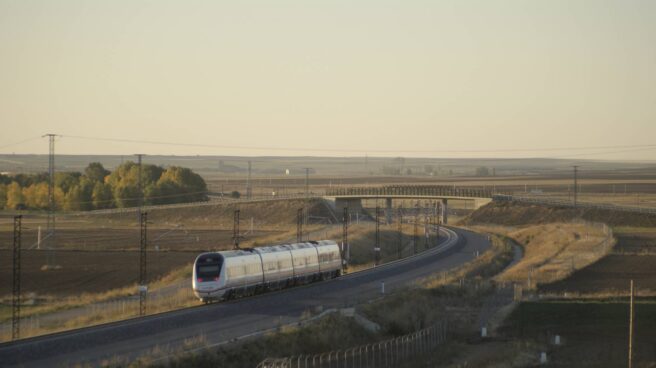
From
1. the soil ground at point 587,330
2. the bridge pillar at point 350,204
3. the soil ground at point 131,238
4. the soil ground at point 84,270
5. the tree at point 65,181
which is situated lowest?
the soil ground at point 131,238

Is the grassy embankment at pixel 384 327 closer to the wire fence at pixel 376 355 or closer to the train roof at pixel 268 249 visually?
the wire fence at pixel 376 355

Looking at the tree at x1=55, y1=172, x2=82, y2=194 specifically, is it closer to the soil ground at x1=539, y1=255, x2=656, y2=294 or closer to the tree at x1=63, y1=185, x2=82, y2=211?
the tree at x1=63, y1=185, x2=82, y2=211

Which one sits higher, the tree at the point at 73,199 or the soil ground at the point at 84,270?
the tree at the point at 73,199

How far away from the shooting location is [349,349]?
4328 cm

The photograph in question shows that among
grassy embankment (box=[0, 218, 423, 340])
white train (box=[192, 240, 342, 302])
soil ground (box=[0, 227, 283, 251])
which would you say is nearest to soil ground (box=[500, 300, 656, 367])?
white train (box=[192, 240, 342, 302])

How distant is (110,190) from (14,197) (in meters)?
16.0

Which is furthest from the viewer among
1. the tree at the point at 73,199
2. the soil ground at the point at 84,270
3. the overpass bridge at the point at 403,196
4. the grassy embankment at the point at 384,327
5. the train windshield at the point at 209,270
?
the tree at the point at 73,199

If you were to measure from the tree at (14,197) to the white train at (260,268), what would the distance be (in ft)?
→ 362

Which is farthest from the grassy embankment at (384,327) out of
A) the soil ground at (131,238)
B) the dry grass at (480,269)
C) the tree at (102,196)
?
the tree at (102,196)

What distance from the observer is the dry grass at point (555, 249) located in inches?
2950

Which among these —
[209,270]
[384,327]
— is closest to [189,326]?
[209,270]

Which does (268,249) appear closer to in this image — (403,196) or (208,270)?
(208,270)

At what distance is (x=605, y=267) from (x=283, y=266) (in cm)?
2999

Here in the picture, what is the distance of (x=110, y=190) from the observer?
580ft
